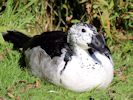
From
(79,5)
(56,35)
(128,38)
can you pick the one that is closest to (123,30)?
(128,38)

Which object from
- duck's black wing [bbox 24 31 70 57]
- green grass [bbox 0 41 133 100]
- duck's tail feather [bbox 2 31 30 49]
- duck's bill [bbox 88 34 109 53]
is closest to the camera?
duck's bill [bbox 88 34 109 53]

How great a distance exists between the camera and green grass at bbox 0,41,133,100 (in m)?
5.27

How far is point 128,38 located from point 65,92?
4.88 ft

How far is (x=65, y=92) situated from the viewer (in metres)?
5.30

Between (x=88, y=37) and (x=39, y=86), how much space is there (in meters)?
0.80

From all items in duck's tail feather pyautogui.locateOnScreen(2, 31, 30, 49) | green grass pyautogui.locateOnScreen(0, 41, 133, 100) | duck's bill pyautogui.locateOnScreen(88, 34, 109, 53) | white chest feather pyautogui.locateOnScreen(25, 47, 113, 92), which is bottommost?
green grass pyautogui.locateOnScreen(0, 41, 133, 100)

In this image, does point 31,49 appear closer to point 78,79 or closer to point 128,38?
point 78,79

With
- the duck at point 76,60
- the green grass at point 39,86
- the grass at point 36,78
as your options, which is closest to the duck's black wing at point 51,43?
the duck at point 76,60

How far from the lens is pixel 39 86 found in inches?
214

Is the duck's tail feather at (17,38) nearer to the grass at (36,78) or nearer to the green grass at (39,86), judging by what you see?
the grass at (36,78)

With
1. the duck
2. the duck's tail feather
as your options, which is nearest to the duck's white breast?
the duck

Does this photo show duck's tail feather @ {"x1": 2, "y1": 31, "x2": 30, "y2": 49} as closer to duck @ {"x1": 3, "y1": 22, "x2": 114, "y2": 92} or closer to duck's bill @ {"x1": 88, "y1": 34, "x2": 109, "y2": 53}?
duck @ {"x1": 3, "y1": 22, "x2": 114, "y2": 92}

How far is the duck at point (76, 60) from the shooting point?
5156 millimetres

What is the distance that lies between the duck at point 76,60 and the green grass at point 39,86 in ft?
0.24
